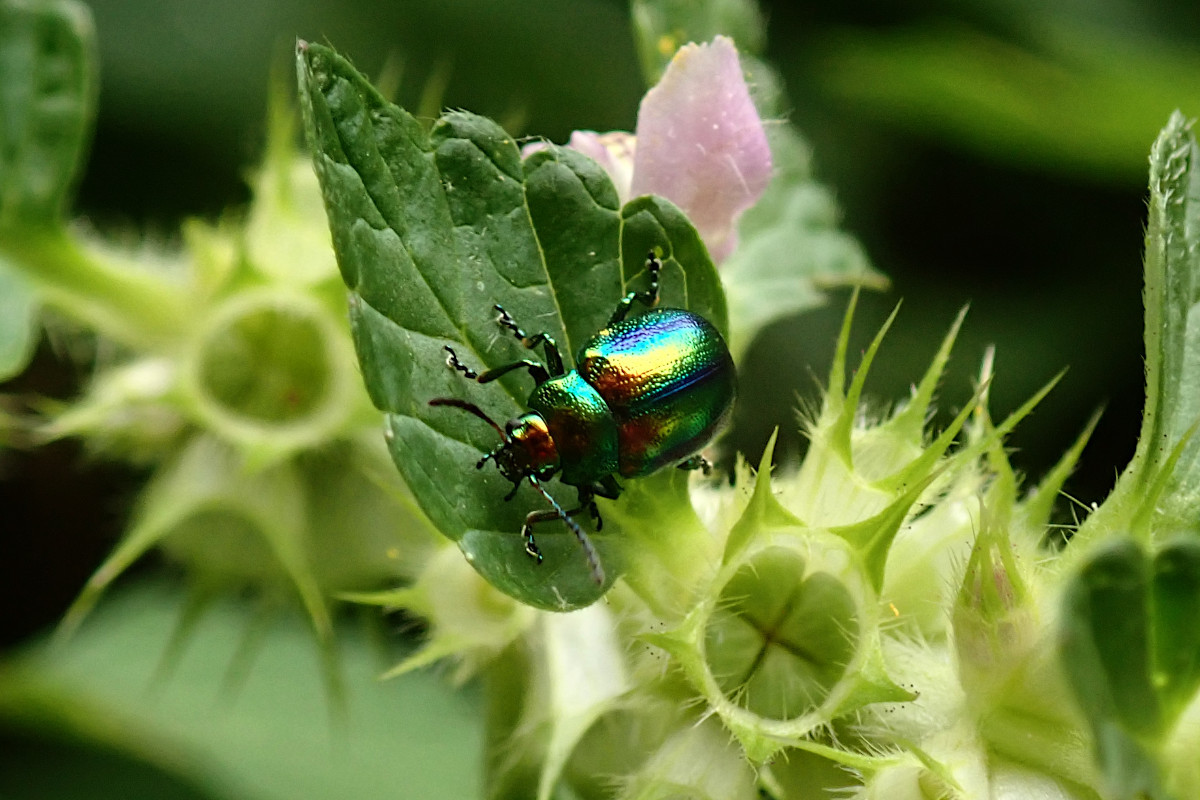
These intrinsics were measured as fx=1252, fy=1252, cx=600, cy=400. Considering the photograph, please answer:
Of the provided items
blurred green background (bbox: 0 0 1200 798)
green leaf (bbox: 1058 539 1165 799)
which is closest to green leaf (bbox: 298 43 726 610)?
green leaf (bbox: 1058 539 1165 799)

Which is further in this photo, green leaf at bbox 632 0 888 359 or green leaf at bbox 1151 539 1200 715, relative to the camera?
green leaf at bbox 632 0 888 359

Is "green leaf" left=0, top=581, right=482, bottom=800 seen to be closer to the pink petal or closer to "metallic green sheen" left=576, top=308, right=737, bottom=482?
"metallic green sheen" left=576, top=308, right=737, bottom=482

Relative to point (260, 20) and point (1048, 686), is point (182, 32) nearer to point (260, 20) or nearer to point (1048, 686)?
point (260, 20)

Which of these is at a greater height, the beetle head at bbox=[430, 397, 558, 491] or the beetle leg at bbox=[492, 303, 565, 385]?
the beetle leg at bbox=[492, 303, 565, 385]

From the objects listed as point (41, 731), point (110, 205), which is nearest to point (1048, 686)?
point (41, 731)

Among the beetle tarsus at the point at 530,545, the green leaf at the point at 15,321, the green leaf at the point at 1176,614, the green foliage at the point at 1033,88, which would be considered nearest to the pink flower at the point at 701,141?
the beetle tarsus at the point at 530,545

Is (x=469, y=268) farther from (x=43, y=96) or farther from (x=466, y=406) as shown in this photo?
(x=43, y=96)
